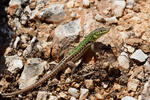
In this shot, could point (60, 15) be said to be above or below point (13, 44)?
above

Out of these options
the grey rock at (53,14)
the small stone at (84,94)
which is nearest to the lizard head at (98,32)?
the grey rock at (53,14)

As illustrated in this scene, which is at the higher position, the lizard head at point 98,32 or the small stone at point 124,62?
the lizard head at point 98,32

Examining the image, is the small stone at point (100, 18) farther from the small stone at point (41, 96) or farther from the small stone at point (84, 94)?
the small stone at point (41, 96)

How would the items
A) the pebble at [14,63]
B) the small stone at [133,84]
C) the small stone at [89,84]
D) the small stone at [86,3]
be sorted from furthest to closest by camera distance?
the small stone at [86,3] < the pebble at [14,63] < the small stone at [89,84] < the small stone at [133,84]

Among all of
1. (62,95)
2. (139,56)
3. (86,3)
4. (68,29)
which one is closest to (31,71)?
(62,95)

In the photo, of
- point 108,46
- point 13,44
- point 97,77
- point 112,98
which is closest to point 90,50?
point 108,46

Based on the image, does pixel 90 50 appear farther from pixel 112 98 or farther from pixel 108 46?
pixel 112 98
